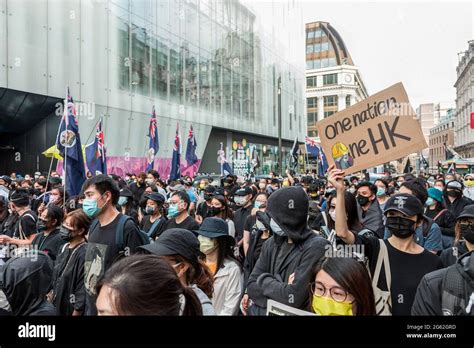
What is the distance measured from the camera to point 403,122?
10.8 ft

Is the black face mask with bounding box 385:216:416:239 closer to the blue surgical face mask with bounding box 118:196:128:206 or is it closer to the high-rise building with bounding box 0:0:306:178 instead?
the blue surgical face mask with bounding box 118:196:128:206

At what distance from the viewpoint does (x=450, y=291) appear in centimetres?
202

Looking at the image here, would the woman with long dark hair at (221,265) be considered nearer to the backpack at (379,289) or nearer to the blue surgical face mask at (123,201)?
the backpack at (379,289)

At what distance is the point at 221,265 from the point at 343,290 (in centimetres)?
169

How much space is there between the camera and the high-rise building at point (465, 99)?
3388 centimetres

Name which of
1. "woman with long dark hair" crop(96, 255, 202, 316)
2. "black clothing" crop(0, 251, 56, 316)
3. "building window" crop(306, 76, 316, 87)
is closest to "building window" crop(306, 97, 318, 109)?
"building window" crop(306, 76, 316, 87)

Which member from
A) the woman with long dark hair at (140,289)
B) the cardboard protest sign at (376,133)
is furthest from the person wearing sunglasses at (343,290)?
the cardboard protest sign at (376,133)

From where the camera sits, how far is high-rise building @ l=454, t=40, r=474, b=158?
33875 millimetres

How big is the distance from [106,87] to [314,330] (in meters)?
19.6

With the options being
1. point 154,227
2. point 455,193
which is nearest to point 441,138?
point 455,193

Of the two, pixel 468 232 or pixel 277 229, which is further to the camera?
pixel 468 232

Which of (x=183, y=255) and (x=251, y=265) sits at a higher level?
(x=183, y=255)

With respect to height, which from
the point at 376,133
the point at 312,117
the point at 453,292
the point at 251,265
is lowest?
the point at 251,265

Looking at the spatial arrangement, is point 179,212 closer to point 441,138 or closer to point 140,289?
point 140,289
